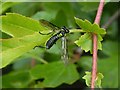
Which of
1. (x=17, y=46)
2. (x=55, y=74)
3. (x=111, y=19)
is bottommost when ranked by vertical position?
(x=55, y=74)

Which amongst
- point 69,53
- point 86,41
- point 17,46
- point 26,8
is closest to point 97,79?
point 86,41

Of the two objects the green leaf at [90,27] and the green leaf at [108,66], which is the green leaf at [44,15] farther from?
the green leaf at [90,27]

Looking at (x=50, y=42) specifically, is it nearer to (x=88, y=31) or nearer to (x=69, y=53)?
(x=88, y=31)

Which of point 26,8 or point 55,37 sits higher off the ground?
point 26,8

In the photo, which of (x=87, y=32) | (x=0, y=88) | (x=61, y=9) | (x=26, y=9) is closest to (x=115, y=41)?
(x=61, y=9)

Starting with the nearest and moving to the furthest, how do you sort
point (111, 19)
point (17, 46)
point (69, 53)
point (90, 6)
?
point (17, 46) → point (90, 6) → point (69, 53) → point (111, 19)

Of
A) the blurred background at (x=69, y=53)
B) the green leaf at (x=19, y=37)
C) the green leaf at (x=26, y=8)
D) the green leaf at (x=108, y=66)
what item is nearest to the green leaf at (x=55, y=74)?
the blurred background at (x=69, y=53)

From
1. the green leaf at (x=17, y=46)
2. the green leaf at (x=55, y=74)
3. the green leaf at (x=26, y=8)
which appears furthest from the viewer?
the green leaf at (x=26, y=8)

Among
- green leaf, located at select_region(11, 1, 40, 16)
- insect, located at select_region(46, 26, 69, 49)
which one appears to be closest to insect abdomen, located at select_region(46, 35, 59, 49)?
insect, located at select_region(46, 26, 69, 49)
